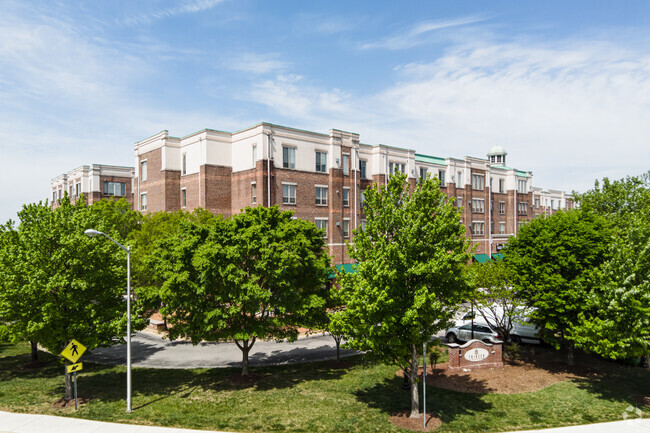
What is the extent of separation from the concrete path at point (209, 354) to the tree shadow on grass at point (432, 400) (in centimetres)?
692

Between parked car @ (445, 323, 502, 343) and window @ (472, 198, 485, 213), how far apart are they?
3698 centimetres

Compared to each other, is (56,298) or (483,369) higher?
(56,298)

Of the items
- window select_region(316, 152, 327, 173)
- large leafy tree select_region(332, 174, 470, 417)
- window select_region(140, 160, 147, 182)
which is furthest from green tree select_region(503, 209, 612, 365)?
window select_region(140, 160, 147, 182)

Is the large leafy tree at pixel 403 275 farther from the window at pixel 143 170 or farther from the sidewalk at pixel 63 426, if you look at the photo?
the window at pixel 143 170

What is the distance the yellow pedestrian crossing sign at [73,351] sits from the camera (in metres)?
17.9

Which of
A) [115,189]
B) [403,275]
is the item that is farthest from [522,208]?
[115,189]

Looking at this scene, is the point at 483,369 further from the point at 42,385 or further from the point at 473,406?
the point at 42,385

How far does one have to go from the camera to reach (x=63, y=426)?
16266 mm

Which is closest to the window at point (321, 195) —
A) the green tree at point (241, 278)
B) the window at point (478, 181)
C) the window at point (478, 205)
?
the green tree at point (241, 278)

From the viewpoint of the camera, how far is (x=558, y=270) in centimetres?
2286

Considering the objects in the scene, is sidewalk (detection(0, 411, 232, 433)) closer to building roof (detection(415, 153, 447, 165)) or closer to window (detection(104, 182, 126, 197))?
building roof (detection(415, 153, 447, 165))

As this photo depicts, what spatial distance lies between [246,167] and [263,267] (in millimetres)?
23855

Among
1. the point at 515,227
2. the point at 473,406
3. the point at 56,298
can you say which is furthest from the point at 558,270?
the point at 515,227

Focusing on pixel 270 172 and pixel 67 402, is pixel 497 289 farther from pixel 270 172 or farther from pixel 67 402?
pixel 270 172
